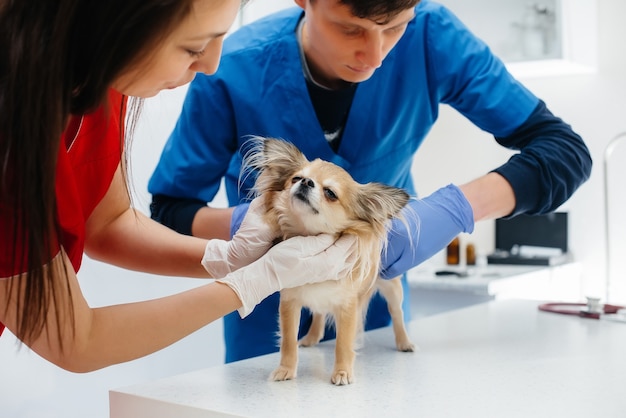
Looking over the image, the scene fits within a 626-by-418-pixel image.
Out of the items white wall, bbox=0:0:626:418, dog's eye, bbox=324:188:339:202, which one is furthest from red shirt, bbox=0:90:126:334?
white wall, bbox=0:0:626:418

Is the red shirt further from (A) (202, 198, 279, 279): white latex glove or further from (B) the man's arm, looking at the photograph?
(B) the man's arm

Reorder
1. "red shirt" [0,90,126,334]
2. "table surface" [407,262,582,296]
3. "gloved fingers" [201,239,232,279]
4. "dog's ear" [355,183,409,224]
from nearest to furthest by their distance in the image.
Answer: "red shirt" [0,90,126,334] → "dog's ear" [355,183,409,224] → "gloved fingers" [201,239,232,279] → "table surface" [407,262,582,296]

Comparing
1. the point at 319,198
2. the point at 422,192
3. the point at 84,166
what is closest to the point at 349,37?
the point at 319,198

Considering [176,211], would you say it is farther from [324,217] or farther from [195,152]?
[324,217]

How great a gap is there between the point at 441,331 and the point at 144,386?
82cm

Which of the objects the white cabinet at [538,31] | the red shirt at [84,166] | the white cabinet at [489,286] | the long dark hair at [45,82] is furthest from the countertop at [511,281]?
the long dark hair at [45,82]

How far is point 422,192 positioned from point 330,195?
10.4 ft

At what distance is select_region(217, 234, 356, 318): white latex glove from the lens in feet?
3.96

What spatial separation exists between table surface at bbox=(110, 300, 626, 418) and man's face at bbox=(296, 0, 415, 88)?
64 cm

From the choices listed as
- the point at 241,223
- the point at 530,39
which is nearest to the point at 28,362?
the point at 241,223

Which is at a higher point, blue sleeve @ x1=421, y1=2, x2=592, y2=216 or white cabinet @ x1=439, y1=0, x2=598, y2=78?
white cabinet @ x1=439, y1=0, x2=598, y2=78

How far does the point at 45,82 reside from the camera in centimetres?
78

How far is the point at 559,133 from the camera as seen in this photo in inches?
66.2

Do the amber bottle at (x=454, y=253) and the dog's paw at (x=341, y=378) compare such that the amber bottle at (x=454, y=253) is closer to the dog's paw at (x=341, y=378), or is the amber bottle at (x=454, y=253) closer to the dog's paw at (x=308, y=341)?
the dog's paw at (x=308, y=341)
